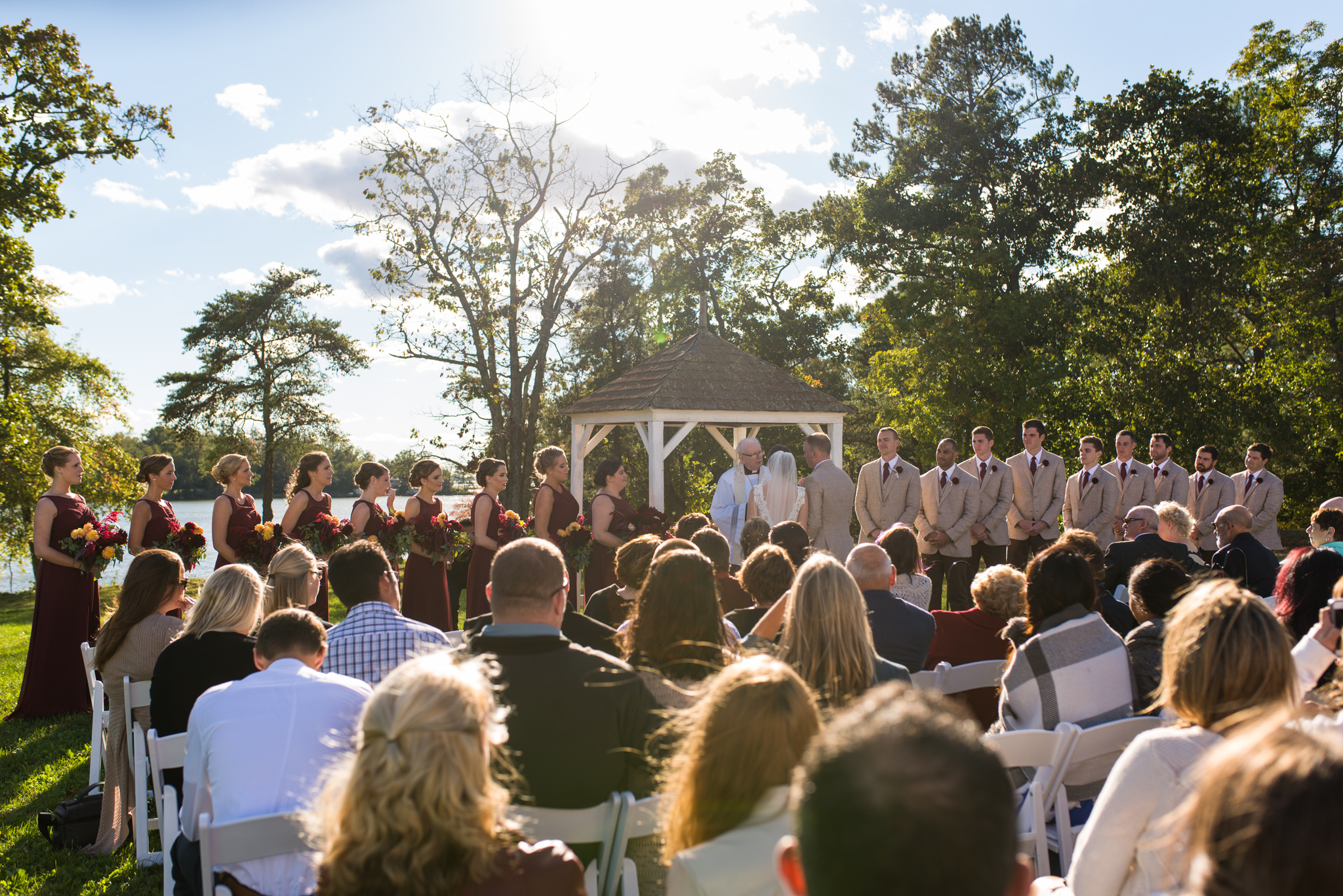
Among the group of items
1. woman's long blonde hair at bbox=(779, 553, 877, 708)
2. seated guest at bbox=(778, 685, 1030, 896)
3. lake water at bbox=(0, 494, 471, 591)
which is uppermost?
seated guest at bbox=(778, 685, 1030, 896)

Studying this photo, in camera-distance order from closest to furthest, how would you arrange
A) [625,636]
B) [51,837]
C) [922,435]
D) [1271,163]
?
[625,636]
[51,837]
[1271,163]
[922,435]

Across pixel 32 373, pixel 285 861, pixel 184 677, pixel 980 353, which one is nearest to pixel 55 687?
pixel 184 677

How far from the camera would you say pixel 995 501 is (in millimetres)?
10414

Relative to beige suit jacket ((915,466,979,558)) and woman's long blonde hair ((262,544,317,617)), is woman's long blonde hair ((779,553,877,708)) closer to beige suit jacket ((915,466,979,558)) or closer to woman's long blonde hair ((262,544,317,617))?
woman's long blonde hair ((262,544,317,617))

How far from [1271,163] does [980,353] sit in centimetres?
884

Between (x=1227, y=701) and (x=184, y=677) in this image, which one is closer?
(x=1227, y=701)

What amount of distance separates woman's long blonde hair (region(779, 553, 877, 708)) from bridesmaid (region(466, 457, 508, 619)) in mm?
5316

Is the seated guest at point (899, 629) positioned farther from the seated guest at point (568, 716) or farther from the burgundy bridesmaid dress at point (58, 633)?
the burgundy bridesmaid dress at point (58, 633)

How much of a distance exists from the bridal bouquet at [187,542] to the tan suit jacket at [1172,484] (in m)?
10.5

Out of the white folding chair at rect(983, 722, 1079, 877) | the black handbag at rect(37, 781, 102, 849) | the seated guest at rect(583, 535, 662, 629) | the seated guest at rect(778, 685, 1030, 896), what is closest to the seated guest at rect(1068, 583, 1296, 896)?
the white folding chair at rect(983, 722, 1079, 877)

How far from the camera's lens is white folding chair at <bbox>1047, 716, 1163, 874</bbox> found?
323 cm

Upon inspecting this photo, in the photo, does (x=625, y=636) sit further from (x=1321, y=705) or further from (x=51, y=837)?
(x=51, y=837)

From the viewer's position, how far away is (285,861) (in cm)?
263

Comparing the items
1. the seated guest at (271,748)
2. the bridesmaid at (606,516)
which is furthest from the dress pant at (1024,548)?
the seated guest at (271,748)
